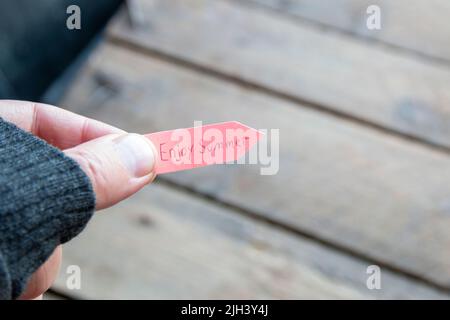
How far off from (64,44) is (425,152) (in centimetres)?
59

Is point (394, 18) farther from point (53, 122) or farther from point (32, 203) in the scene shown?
point (32, 203)

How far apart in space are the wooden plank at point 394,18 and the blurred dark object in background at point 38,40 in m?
0.29

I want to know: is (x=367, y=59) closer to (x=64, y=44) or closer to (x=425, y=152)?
(x=425, y=152)

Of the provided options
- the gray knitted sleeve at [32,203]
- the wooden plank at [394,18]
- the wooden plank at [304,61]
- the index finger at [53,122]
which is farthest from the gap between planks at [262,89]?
the gray knitted sleeve at [32,203]

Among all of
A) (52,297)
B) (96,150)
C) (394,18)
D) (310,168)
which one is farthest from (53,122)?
(394,18)

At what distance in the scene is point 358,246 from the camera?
0.89 meters

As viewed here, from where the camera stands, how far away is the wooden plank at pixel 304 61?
100 cm

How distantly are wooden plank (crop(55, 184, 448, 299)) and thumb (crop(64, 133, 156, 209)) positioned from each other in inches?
12.3

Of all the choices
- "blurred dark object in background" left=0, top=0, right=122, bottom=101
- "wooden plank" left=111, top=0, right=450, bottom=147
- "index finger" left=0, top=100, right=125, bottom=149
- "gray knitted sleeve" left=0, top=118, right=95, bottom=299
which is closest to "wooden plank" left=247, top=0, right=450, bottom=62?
"wooden plank" left=111, top=0, right=450, bottom=147

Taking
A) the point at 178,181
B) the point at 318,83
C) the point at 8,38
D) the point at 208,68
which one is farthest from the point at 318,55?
the point at 8,38

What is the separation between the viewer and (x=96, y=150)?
57 centimetres

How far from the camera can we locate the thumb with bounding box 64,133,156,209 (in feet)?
1.82

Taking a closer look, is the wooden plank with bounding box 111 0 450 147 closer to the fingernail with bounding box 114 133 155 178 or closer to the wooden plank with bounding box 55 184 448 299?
the wooden plank with bounding box 55 184 448 299

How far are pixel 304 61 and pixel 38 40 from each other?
420 millimetres
